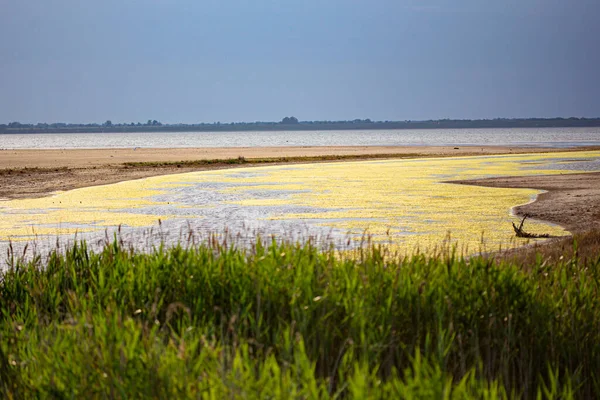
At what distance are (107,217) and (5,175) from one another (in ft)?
51.2

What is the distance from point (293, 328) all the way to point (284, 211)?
→ 38.9 ft

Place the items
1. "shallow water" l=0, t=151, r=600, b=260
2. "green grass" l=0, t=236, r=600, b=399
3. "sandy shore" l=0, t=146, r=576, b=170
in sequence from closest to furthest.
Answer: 1. "green grass" l=0, t=236, r=600, b=399
2. "shallow water" l=0, t=151, r=600, b=260
3. "sandy shore" l=0, t=146, r=576, b=170

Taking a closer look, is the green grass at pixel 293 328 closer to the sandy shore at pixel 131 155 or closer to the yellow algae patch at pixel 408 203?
the yellow algae patch at pixel 408 203

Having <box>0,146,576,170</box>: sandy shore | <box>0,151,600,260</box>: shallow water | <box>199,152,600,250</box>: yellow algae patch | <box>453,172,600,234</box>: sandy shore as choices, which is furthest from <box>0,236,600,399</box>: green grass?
<box>0,146,576,170</box>: sandy shore

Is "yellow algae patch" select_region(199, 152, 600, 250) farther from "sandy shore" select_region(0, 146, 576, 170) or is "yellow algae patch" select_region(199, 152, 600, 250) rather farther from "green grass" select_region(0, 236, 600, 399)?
"sandy shore" select_region(0, 146, 576, 170)

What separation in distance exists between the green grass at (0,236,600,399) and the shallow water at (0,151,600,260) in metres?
2.30

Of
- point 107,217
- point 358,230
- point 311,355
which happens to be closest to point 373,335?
point 311,355

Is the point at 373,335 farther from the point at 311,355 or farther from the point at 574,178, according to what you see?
the point at 574,178

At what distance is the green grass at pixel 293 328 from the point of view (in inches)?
161

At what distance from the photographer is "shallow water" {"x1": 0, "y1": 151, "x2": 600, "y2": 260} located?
12555mm

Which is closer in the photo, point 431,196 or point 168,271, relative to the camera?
point 168,271

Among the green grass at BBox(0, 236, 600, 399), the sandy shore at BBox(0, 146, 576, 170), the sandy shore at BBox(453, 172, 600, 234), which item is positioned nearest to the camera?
the green grass at BBox(0, 236, 600, 399)

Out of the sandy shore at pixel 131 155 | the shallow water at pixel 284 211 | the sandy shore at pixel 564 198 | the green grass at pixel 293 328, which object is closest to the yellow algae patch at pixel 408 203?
the shallow water at pixel 284 211

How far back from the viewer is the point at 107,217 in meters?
15.5
